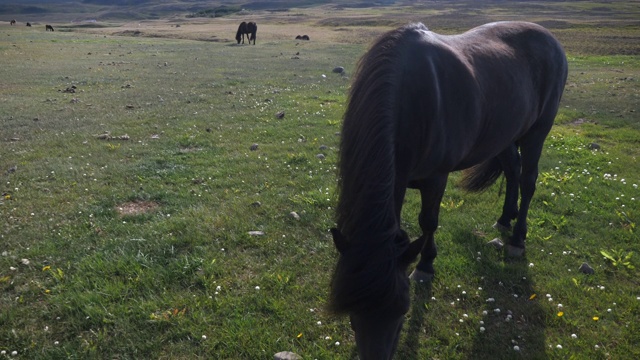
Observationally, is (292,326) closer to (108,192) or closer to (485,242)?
(485,242)

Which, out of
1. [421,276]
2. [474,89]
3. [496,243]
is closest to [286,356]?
[421,276]

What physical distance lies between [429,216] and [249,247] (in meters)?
2.46

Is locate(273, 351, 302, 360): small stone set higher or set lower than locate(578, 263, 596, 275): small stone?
lower

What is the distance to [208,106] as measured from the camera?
46.5ft

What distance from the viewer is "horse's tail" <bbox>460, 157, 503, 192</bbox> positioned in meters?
6.78

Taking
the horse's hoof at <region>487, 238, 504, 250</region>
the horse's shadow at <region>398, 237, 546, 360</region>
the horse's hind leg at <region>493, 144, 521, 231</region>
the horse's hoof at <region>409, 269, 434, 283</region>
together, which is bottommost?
the horse's shadow at <region>398, 237, 546, 360</region>

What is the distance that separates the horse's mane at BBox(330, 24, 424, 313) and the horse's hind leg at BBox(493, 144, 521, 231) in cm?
339

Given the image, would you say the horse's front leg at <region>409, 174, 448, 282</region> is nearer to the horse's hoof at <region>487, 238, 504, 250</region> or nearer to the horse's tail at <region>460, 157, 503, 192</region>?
the horse's hoof at <region>487, 238, 504, 250</region>

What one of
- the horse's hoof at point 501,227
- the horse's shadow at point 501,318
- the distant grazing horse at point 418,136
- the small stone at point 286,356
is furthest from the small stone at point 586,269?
the small stone at point 286,356

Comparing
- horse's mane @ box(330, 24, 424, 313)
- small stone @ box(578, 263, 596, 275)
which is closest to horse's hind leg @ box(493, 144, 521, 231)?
small stone @ box(578, 263, 596, 275)

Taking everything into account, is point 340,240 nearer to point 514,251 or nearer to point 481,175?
point 514,251

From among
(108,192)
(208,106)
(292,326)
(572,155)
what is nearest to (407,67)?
(292,326)

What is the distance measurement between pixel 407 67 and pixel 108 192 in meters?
5.75

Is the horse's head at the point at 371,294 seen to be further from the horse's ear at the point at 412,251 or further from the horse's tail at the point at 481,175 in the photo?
the horse's tail at the point at 481,175
